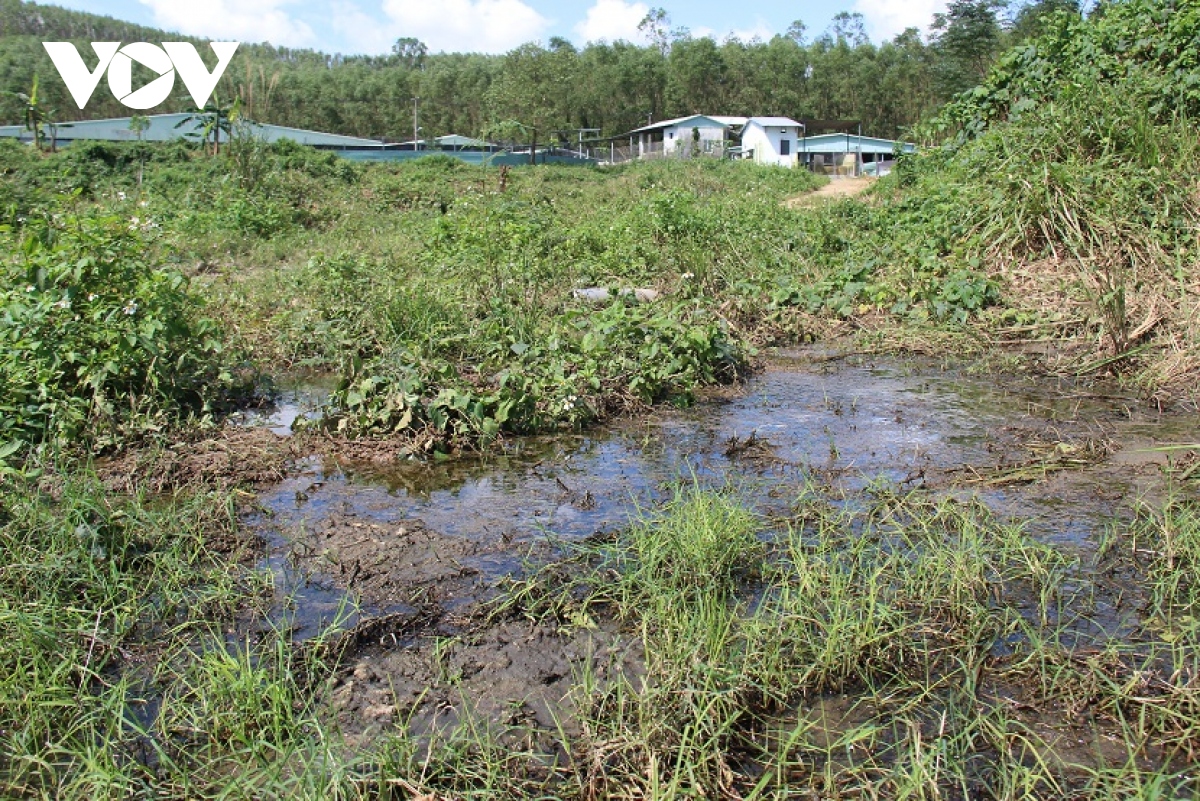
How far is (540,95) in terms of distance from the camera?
2008 inches

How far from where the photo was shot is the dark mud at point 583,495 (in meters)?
3.06

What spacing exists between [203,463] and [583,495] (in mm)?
1931

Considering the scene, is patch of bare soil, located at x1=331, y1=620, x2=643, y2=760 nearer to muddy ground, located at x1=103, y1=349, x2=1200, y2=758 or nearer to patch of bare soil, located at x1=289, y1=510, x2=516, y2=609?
muddy ground, located at x1=103, y1=349, x2=1200, y2=758

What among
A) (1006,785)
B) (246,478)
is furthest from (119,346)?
(1006,785)

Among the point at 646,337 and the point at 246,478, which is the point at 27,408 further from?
the point at 646,337

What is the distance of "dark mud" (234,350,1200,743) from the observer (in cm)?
306

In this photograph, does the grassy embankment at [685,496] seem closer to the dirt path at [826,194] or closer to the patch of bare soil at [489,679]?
the patch of bare soil at [489,679]

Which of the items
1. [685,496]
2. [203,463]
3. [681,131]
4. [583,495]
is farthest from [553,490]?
[681,131]

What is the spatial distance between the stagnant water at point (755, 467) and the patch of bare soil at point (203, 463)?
17cm

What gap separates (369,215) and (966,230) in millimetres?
9657

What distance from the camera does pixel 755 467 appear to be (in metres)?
4.94

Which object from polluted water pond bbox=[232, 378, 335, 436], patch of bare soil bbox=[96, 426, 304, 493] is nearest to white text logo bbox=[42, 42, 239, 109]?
polluted water pond bbox=[232, 378, 335, 436]

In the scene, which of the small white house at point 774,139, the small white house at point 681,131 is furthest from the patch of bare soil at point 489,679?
the small white house at point 681,131

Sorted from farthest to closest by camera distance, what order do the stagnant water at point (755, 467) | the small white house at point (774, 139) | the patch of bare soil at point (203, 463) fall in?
1. the small white house at point (774, 139)
2. the patch of bare soil at point (203, 463)
3. the stagnant water at point (755, 467)
